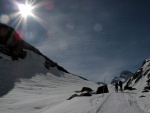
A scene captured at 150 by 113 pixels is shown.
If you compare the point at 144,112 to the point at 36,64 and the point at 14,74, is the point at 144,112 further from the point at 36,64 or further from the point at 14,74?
the point at 36,64

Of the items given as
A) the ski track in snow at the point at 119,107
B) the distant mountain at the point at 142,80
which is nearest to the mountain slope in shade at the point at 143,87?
the distant mountain at the point at 142,80

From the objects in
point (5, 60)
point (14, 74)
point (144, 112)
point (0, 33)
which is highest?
point (0, 33)

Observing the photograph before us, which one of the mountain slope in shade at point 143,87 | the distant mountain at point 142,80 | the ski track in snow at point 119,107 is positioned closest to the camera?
the ski track in snow at point 119,107

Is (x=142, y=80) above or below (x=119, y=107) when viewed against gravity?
above

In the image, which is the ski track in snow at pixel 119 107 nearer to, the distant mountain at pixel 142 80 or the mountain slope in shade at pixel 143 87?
the mountain slope in shade at pixel 143 87

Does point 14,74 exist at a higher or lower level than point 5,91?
higher

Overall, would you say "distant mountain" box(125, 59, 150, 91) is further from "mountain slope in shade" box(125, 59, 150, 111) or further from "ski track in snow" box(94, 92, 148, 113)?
"ski track in snow" box(94, 92, 148, 113)

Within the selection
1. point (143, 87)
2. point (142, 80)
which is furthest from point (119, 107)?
point (142, 80)

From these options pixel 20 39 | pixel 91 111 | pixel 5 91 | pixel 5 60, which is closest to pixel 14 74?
pixel 5 60

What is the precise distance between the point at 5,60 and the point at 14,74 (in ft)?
25.5

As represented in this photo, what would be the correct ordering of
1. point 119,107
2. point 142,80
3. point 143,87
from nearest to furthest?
point 119,107, point 143,87, point 142,80

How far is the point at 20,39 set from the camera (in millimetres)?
62938

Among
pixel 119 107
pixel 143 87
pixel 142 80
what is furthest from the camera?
pixel 142 80

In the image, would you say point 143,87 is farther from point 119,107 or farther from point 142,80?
point 119,107
